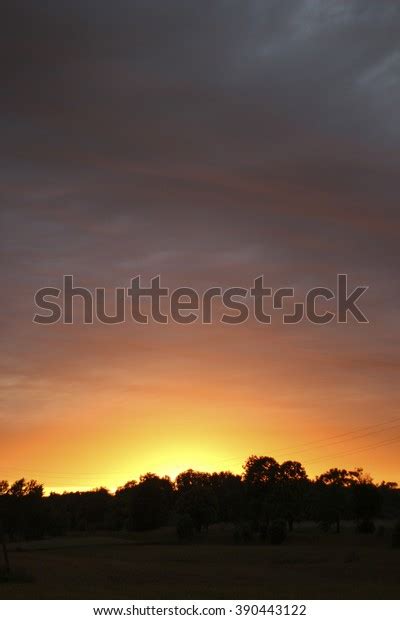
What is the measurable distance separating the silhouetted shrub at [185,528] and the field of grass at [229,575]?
31.3 meters

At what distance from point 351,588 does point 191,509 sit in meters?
102

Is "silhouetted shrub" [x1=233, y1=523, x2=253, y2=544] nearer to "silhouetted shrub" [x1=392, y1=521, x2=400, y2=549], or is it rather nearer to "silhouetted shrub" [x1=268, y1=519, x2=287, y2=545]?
"silhouetted shrub" [x1=268, y1=519, x2=287, y2=545]

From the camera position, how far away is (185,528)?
495 feet

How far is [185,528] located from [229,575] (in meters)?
84.5

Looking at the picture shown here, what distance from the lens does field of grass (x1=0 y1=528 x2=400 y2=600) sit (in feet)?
166

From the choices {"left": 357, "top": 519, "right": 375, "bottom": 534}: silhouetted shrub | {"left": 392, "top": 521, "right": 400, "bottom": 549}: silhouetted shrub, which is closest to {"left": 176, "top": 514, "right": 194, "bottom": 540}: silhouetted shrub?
{"left": 357, "top": 519, "right": 375, "bottom": 534}: silhouetted shrub

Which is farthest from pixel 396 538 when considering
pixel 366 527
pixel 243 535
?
pixel 243 535

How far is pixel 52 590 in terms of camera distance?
5066 centimetres

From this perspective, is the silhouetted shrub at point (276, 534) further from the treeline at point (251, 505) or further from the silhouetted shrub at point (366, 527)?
the silhouetted shrub at point (366, 527)

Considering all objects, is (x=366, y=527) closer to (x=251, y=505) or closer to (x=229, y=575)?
(x=251, y=505)

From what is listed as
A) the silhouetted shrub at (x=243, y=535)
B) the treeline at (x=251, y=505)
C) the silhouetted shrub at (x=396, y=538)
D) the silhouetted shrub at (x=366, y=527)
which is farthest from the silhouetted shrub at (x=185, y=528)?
the silhouetted shrub at (x=396, y=538)

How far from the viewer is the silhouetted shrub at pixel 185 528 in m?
150

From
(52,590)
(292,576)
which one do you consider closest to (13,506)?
(292,576)

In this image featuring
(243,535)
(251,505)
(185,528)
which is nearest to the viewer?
(243,535)
